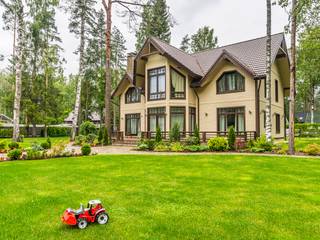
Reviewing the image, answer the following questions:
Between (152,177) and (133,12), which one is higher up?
(133,12)

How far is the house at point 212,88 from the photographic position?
16891 mm

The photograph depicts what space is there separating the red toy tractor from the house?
1356 cm

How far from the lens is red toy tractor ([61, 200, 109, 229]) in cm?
356

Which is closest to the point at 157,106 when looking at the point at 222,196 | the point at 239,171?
the point at 239,171

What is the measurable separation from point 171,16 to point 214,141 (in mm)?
10223

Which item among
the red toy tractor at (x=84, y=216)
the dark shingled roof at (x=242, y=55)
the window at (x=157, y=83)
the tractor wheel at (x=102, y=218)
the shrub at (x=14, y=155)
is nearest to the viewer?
the red toy tractor at (x=84, y=216)

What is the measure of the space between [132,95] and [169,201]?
19052 mm

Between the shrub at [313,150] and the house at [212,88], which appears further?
the house at [212,88]

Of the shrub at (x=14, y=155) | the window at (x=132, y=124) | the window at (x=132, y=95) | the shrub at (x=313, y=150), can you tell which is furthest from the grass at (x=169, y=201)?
the window at (x=132, y=95)

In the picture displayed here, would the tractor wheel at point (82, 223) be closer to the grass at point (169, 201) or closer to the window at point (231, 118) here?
the grass at point (169, 201)

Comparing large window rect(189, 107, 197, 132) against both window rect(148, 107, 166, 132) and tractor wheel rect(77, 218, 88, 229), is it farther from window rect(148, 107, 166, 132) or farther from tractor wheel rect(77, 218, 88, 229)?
tractor wheel rect(77, 218, 88, 229)

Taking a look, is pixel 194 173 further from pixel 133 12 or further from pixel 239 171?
pixel 133 12

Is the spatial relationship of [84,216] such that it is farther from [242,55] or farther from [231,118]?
[242,55]

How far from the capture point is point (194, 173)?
736 centimetres
